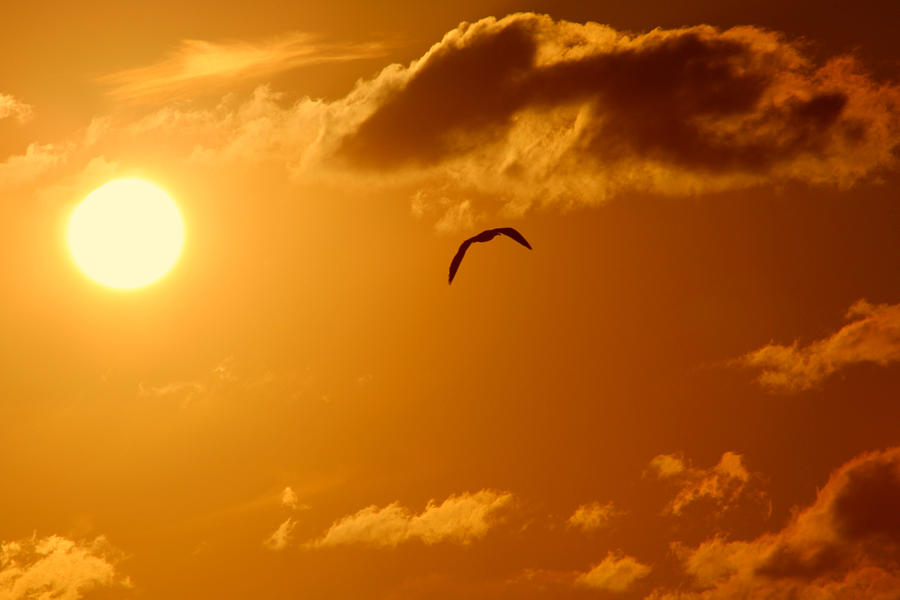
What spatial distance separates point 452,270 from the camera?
5238cm

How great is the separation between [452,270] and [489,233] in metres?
3.36

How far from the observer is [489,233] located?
51.4 metres
